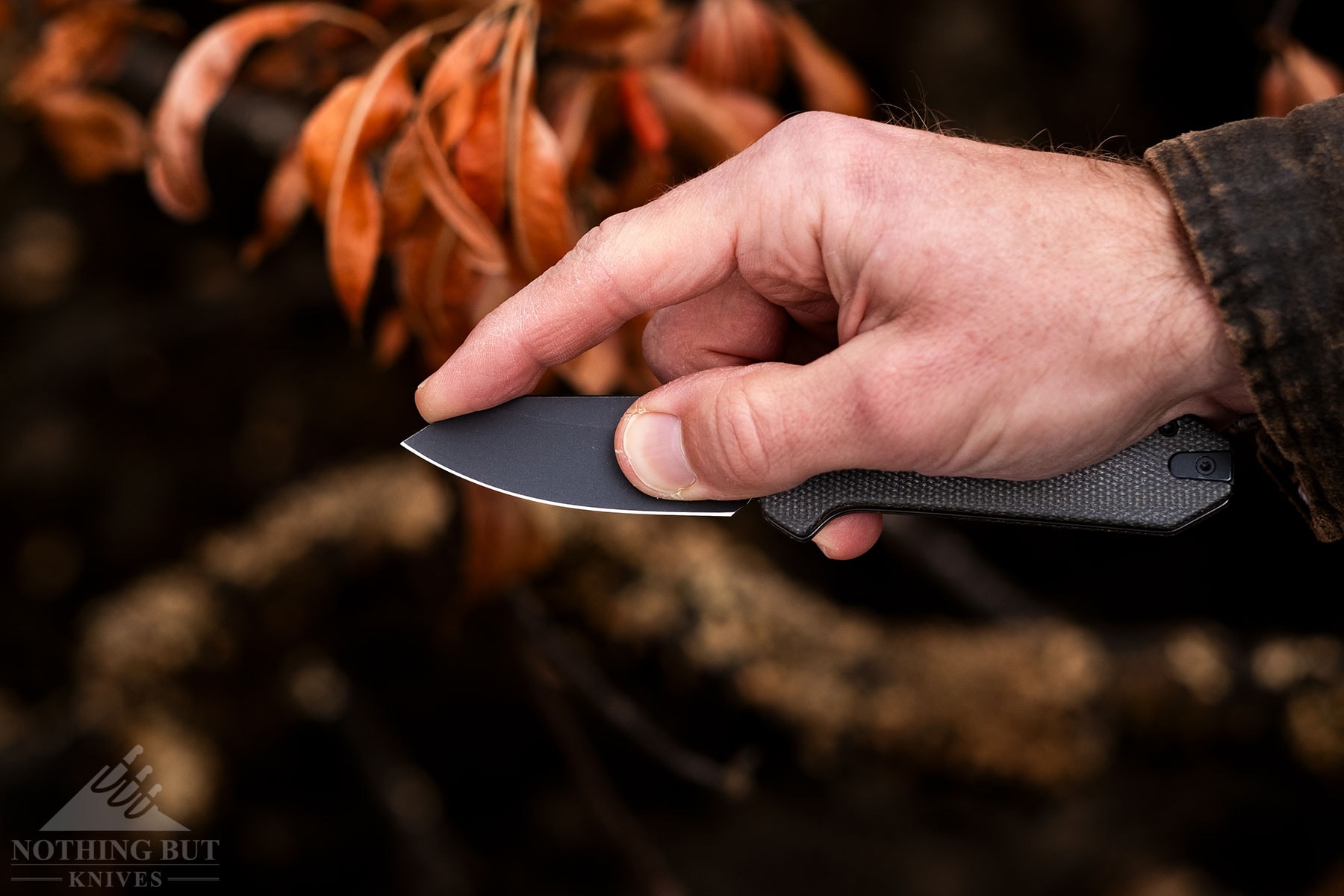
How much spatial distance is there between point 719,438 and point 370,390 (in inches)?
49.1

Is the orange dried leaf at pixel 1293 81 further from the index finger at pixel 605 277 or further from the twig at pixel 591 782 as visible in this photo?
the twig at pixel 591 782

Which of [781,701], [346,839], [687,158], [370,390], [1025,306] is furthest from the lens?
[370,390]

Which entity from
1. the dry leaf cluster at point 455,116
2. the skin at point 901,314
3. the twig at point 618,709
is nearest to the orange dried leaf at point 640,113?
the dry leaf cluster at point 455,116

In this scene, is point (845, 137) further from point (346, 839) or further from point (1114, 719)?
point (346, 839)

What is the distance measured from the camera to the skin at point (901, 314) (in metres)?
0.57

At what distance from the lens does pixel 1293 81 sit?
32.9 inches

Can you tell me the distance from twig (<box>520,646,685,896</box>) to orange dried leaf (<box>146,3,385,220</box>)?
0.60 metres

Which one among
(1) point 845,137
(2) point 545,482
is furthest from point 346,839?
Result: (1) point 845,137

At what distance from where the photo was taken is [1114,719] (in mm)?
1217

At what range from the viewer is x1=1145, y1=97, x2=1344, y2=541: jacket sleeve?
545 millimetres

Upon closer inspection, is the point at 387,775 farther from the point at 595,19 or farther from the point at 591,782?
the point at 595,19

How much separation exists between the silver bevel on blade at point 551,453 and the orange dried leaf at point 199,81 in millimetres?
296

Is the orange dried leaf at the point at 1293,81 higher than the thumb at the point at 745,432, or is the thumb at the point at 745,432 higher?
the orange dried leaf at the point at 1293,81

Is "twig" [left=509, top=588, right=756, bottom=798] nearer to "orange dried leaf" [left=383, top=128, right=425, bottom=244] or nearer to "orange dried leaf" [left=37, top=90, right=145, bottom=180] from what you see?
"orange dried leaf" [left=383, top=128, right=425, bottom=244]
